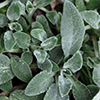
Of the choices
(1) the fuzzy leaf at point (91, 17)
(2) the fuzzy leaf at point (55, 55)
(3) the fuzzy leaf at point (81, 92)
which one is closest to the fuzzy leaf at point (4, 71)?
(2) the fuzzy leaf at point (55, 55)

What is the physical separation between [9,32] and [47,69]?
0.26 m

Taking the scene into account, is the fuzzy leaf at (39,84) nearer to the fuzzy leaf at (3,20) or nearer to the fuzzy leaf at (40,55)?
the fuzzy leaf at (40,55)

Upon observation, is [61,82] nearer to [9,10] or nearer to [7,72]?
[7,72]

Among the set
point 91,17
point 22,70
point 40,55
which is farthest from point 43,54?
point 91,17

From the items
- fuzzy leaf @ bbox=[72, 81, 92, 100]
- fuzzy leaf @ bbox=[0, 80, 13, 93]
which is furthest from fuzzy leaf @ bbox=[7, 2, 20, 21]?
fuzzy leaf @ bbox=[72, 81, 92, 100]

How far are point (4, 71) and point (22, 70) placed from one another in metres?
0.08

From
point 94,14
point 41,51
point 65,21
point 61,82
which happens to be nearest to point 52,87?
point 61,82

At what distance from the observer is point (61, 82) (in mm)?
722

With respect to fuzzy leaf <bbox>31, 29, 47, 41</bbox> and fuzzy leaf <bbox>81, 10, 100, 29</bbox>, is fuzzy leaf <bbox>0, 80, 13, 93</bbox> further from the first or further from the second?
fuzzy leaf <bbox>81, 10, 100, 29</bbox>

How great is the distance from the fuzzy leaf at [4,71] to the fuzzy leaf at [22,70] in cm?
3

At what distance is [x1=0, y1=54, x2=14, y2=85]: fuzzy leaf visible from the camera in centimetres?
67

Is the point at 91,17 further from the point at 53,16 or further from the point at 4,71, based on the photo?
the point at 4,71

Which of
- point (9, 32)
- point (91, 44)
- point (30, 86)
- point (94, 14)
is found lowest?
point (91, 44)

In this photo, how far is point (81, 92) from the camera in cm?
73
